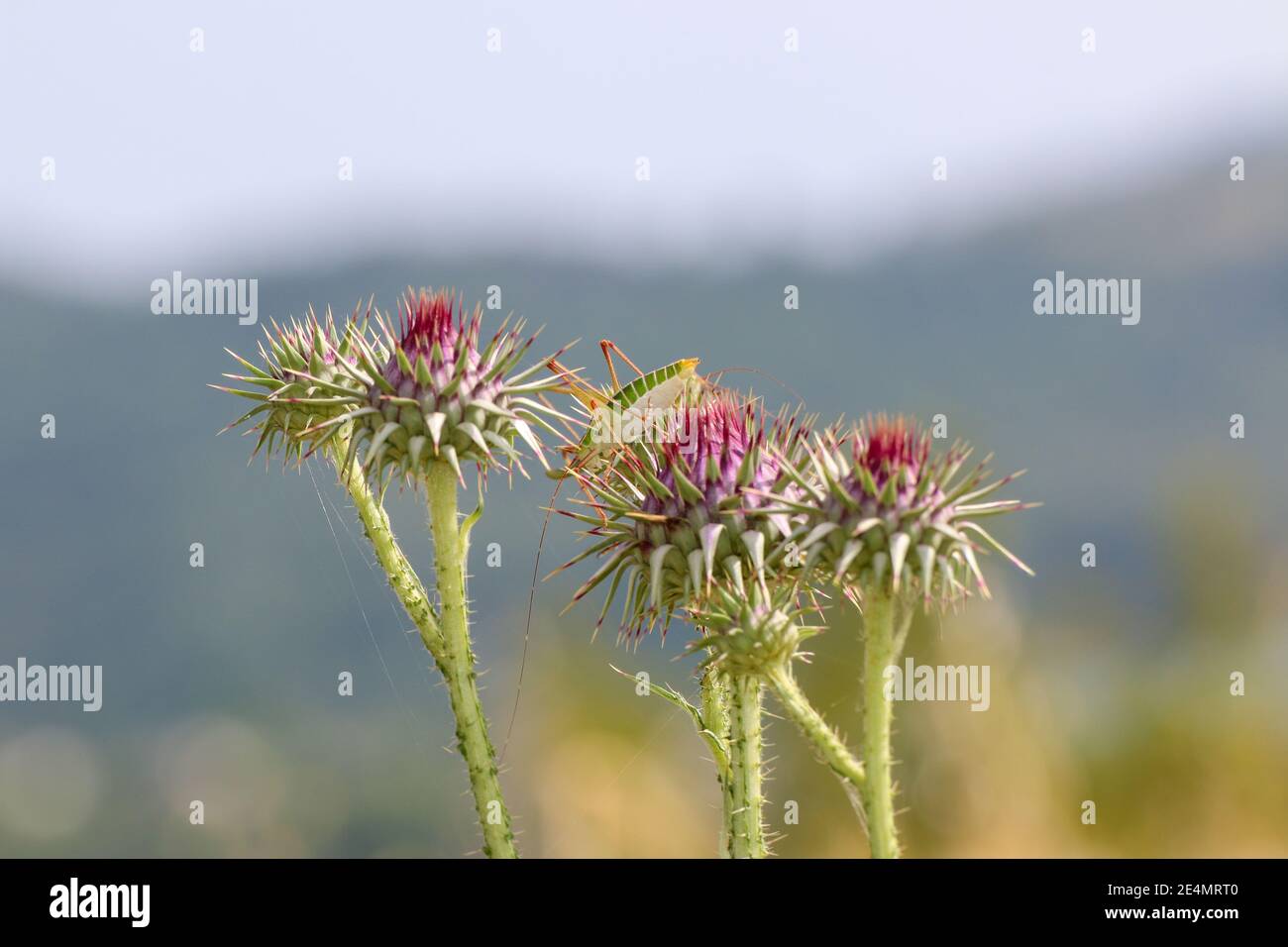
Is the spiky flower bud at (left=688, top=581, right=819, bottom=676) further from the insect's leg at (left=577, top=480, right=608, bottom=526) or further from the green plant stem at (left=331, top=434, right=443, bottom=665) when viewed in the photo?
the green plant stem at (left=331, top=434, right=443, bottom=665)

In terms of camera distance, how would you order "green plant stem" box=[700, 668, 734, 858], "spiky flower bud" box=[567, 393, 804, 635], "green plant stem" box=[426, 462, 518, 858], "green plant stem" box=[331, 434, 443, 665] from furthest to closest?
"green plant stem" box=[331, 434, 443, 665]
"green plant stem" box=[700, 668, 734, 858]
"green plant stem" box=[426, 462, 518, 858]
"spiky flower bud" box=[567, 393, 804, 635]

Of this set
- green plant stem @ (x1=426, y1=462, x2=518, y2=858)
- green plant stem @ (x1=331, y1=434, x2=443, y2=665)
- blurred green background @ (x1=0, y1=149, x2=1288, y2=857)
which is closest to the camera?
green plant stem @ (x1=426, y1=462, x2=518, y2=858)

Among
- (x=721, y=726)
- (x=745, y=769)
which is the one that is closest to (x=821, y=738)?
(x=745, y=769)

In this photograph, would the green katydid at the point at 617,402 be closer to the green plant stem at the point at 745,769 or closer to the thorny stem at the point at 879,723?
the green plant stem at the point at 745,769

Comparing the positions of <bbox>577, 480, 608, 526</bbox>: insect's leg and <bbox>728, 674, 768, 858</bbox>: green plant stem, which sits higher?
<bbox>577, 480, 608, 526</bbox>: insect's leg

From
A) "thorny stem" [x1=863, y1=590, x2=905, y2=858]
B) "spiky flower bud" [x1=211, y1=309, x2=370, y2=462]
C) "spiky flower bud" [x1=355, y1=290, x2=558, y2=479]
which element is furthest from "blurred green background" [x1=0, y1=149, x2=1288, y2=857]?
"spiky flower bud" [x1=355, y1=290, x2=558, y2=479]

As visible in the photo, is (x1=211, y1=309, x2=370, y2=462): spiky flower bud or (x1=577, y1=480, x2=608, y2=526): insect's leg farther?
(x1=211, y1=309, x2=370, y2=462): spiky flower bud
